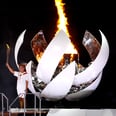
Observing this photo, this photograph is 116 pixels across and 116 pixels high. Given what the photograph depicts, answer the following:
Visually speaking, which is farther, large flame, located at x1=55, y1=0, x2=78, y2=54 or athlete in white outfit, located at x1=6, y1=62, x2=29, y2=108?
large flame, located at x1=55, y1=0, x2=78, y2=54

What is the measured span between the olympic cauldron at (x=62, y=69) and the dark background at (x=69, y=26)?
Answer: 0.79 ft

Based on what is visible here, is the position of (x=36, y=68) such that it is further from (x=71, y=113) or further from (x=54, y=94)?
(x=71, y=113)

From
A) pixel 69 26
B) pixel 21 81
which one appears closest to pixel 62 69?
pixel 21 81

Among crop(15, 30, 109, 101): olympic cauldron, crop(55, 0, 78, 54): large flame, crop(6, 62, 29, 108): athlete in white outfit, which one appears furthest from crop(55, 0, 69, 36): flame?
crop(6, 62, 29, 108): athlete in white outfit

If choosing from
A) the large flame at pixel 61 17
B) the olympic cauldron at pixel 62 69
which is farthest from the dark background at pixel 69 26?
the olympic cauldron at pixel 62 69

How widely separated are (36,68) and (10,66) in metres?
0.59

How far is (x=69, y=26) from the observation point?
16.9 feet

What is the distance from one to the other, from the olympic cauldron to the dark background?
0.24 metres

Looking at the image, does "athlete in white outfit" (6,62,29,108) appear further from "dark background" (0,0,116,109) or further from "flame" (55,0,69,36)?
"flame" (55,0,69,36)

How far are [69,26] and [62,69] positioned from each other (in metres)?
0.80

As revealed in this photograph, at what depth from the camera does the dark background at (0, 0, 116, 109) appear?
5.08 m

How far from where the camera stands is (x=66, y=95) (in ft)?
15.3

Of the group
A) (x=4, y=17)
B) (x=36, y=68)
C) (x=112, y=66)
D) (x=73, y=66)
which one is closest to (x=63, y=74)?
(x=73, y=66)

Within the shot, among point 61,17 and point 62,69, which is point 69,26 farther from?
point 62,69
